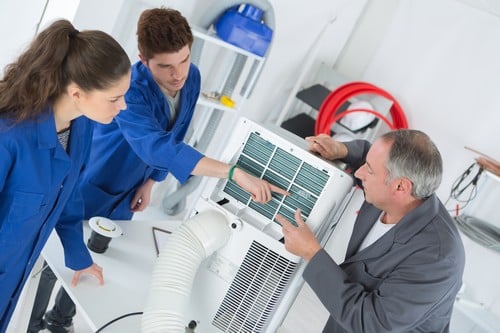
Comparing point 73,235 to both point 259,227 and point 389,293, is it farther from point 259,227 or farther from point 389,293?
point 389,293

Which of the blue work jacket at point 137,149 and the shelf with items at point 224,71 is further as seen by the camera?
the shelf with items at point 224,71

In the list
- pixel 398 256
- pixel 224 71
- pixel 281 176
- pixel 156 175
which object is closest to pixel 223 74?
pixel 224 71

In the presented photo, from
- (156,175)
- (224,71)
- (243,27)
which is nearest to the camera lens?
(156,175)

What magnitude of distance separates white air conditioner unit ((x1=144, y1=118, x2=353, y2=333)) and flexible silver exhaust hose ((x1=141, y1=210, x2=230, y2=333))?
0.05m

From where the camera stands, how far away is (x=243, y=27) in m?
2.69

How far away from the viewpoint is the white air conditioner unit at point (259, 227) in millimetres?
1328

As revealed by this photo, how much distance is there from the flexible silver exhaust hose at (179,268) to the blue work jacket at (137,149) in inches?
8.4

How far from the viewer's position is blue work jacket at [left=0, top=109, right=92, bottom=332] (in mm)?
1113

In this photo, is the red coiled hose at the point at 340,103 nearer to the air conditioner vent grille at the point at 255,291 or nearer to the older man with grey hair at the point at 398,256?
the older man with grey hair at the point at 398,256

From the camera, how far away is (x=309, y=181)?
1325 millimetres

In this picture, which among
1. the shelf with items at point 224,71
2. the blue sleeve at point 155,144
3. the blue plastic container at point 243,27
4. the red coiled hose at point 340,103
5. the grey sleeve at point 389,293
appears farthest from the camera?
the red coiled hose at point 340,103

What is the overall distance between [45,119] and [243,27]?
1.74 m

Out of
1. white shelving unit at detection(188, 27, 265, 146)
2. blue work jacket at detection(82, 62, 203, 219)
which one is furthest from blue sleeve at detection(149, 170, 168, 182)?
white shelving unit at detection(188, 27, 265, 146)

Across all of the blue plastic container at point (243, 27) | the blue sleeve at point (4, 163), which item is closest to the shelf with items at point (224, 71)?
the blue plastic container at point (243, 27)
